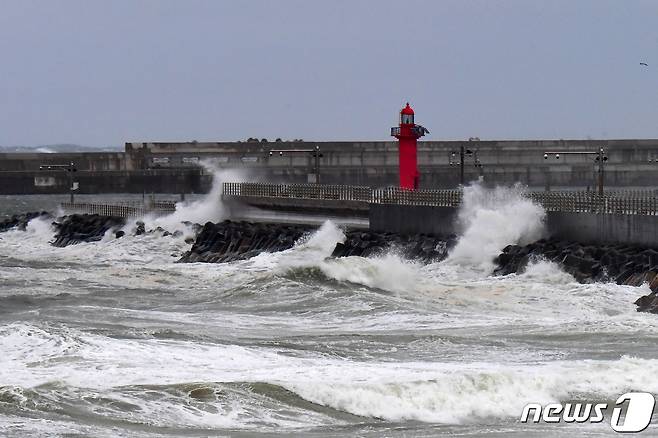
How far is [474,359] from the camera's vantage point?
15.6 metres

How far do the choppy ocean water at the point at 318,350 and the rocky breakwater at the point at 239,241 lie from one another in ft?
18.6

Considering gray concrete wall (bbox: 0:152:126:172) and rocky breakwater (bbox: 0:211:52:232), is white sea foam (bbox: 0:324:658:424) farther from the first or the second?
gray concrete wall (bbox: 0:152:126:172)

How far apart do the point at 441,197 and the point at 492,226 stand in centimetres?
356

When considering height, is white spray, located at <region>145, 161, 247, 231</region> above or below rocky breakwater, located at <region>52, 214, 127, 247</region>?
above

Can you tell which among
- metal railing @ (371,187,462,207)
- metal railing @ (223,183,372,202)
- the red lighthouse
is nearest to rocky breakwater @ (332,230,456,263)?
metal railing @ (371,187,462,207)

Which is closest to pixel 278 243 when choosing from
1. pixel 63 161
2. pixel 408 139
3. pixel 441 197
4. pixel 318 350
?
pixel 441 197

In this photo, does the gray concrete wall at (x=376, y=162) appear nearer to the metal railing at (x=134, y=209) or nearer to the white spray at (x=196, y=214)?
the metal railing at (x=134, y=209)

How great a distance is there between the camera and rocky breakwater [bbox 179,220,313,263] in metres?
34.3

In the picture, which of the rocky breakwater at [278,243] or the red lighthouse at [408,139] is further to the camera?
the red lighthouse at [408,139]

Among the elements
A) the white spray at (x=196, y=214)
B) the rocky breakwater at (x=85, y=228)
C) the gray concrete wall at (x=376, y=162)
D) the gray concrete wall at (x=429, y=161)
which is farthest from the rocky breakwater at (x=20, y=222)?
the gray concrete wall at (x=429, y=161)

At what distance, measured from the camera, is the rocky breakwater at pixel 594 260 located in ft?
77.9

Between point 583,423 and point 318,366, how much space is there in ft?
11.3

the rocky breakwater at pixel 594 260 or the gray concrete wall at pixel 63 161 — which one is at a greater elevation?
the gray concrete wall at pixel 63 161

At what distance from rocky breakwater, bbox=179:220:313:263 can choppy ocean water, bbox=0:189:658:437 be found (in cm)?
566
